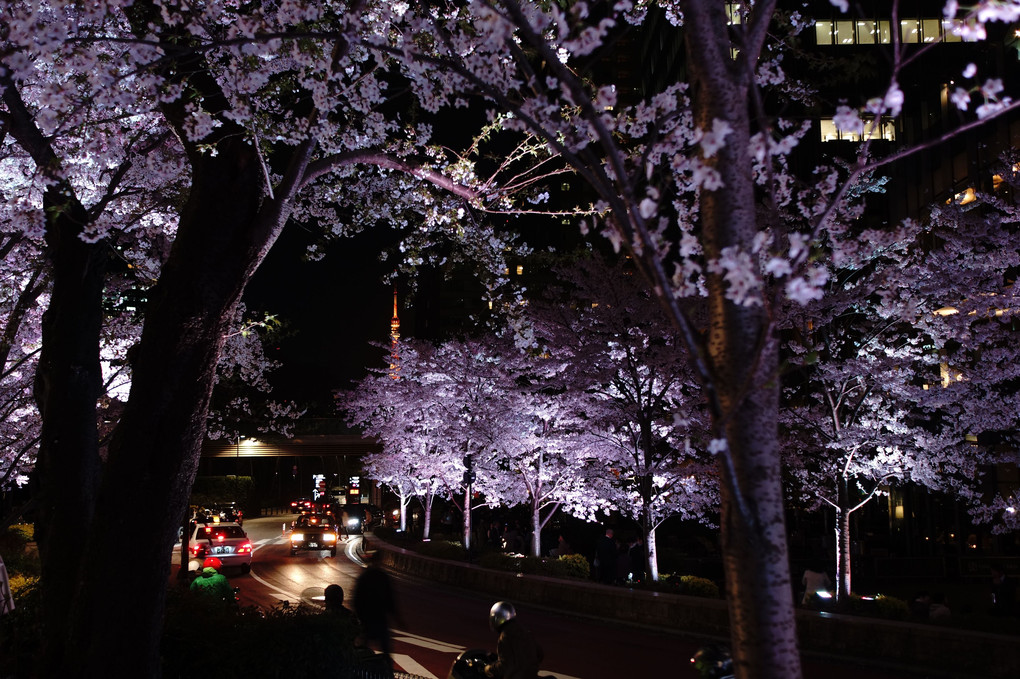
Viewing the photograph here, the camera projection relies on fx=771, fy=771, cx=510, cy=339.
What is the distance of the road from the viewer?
12.6m

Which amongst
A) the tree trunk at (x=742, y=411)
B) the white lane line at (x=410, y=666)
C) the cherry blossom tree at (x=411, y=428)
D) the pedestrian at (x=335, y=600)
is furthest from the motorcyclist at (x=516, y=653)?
the cherry blossom tree at (x=411, y=428)

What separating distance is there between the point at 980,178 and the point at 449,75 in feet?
98.2

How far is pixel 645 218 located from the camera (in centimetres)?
465

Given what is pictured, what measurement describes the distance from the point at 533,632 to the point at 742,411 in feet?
43.6

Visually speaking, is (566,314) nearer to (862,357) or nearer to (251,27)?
(862,357)

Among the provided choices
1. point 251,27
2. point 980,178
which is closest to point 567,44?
point 251,27

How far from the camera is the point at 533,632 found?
52.7 feet

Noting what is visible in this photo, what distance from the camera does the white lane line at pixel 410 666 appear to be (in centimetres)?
1183

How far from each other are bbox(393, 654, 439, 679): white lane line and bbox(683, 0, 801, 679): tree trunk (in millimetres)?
8799

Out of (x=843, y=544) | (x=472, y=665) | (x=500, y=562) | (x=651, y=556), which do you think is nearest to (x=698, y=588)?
(x=651, y=556)

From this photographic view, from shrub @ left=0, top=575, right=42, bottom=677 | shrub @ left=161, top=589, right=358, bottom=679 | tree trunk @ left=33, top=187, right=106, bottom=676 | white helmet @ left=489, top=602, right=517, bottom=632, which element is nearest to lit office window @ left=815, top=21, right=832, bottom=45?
tree trunk @ left=33, top=187, right=106, bottom=676

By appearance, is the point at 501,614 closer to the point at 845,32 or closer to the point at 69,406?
the point at 69,406

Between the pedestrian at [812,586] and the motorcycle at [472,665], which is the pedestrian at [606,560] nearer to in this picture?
the pedestrian at [812,586]

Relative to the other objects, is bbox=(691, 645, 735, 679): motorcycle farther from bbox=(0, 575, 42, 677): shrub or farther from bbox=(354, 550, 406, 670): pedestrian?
bbox=(0, 575, 42, 677): shrub
